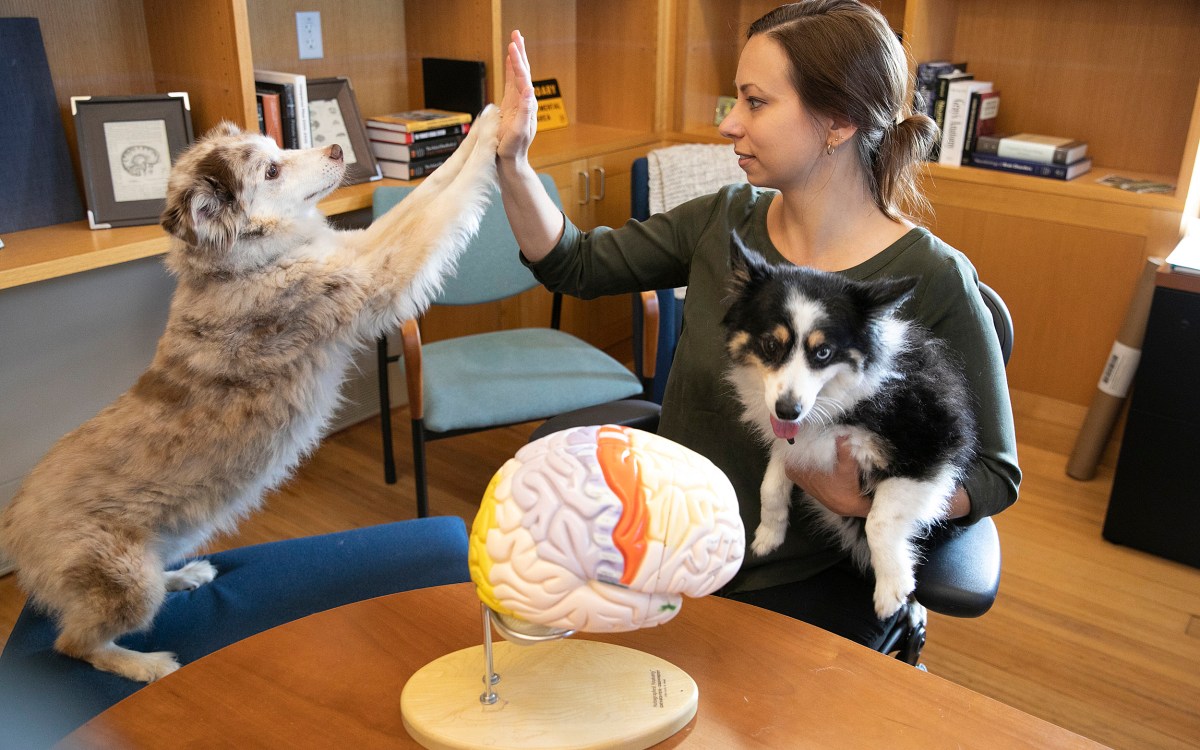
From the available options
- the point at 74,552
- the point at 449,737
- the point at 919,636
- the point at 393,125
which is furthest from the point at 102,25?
the point at 919,636

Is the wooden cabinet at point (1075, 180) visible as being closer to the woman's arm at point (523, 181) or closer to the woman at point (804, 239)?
the woman at point (804, 239)

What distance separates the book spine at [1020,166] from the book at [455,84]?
177cm

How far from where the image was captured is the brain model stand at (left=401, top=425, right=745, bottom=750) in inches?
34.7

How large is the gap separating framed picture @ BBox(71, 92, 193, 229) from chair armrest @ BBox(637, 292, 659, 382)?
1.34 metres

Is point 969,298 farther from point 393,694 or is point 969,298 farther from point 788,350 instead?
point 393,694

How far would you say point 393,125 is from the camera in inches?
119

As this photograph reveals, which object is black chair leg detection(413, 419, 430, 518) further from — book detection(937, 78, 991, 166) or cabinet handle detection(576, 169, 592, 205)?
book detection(937, 78, 991, 166)

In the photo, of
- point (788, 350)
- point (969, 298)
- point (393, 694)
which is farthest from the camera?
point (969, 298)

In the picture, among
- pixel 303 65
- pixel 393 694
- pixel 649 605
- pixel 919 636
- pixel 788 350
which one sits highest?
pixel 303 65

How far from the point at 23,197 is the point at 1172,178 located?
3.55m

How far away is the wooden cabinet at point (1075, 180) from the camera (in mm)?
3049

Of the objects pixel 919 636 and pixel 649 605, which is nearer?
pixel 649 605

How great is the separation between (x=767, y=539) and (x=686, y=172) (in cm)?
198

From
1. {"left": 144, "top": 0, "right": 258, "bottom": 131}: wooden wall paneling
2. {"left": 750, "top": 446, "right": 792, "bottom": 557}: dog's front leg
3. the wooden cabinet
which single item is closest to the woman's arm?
{"left": 750, "top": 446, "right": 792, "bottom": 557}: dog's front leg
